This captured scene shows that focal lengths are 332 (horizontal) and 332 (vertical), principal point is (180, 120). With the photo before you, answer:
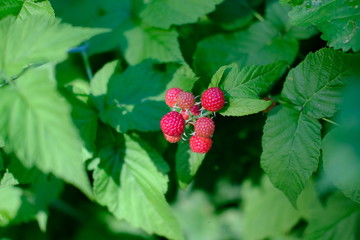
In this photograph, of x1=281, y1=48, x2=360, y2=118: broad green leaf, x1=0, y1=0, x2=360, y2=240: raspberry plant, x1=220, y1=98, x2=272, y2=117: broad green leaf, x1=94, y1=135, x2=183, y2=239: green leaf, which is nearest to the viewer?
x1=0, y1=0, x2=360, y2=240: raspberry plant

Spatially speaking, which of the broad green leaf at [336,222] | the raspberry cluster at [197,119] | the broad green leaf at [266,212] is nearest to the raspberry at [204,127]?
the raspberry cluster at [197,119]

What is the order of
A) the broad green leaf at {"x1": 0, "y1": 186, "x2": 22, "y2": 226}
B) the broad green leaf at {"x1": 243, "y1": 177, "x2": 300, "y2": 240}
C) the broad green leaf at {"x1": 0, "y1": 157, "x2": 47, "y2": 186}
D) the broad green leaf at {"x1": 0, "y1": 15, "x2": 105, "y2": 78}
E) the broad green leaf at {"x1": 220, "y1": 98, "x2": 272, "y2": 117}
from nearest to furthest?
the broad green leaf at {"x1": 0, "y1": 15, "x2": 105, "y2": 78}
the broad green leaf at {"x1": 220, "y1": 98, "x2": 272, "y2": 117}
the broad green leaf at {"x1": 0, "y1": 157, "x2": 47, "y2": 186}
the broad green leaf at {"x1": 0, "y1": 186, "x2": 22, "y2": 226}
the broad green leaf at {"x1": 243, "y1": 177, "x2": 300, "y2": 240}

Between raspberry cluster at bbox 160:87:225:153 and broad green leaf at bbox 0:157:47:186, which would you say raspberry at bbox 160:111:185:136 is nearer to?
raspberry cluster at bbox 160:87:225:153

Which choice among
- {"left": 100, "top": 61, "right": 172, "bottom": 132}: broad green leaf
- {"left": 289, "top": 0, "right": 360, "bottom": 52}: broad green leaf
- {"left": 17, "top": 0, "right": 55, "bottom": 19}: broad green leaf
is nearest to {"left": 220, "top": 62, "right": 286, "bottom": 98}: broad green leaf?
{"left": 289, "top": 0, "right": 360, "bottom": 52}: broad green leaf

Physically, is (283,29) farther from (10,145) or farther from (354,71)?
(10,145)

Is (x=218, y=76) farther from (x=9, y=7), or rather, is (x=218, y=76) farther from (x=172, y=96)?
(x=9, y=7)

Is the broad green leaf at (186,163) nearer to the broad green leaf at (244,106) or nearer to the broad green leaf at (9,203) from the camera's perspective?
the broad green leaf at (244,106)
